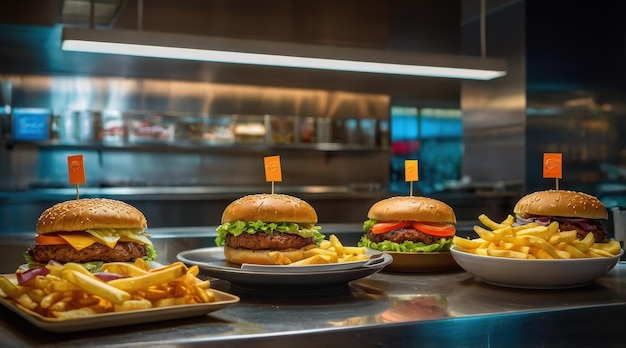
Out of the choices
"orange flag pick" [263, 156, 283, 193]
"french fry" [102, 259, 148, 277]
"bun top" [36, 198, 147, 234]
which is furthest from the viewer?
"orange flag pick" [263, 156, 283, 193]

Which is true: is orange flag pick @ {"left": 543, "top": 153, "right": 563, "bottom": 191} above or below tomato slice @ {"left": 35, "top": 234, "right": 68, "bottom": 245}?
above

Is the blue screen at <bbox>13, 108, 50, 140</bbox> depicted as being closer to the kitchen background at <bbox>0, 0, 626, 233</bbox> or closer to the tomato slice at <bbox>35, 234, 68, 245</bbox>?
the kitchen background at <bbox>0, 0, 626, 233</bbox>

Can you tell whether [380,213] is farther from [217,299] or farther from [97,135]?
[97,135]

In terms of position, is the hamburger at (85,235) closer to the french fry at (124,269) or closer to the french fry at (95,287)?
the french fry at (124,269)

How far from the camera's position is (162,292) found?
150cm

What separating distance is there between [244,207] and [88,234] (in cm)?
50

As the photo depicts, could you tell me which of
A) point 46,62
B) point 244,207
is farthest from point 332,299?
point 46,62

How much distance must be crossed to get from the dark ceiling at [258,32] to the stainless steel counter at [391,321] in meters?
5.27

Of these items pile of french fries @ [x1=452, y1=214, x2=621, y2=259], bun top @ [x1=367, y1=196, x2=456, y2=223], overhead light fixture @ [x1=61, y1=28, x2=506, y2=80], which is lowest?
pile of french fries @ [x1=452, y1=214, x2=621, y2=259]

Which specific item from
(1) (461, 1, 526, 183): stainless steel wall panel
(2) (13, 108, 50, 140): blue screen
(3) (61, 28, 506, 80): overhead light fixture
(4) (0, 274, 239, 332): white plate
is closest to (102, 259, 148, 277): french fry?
(4) (0, 274, 239, 332): white plate

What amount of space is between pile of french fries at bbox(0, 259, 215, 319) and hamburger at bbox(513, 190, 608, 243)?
132cm

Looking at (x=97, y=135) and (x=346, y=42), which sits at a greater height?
(x=346, y=42)

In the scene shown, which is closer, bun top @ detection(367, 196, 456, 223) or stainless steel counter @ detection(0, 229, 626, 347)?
stainless steel counter @ detection(0, 229, 626, 347)

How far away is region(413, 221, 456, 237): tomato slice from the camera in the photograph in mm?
2328
